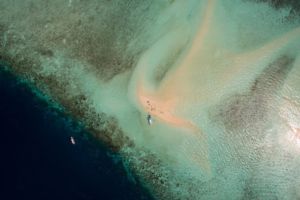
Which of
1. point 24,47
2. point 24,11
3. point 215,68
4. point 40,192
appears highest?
point 24,11

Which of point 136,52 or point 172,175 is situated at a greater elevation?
point 136,52

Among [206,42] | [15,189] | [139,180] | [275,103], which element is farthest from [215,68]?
[15,189]

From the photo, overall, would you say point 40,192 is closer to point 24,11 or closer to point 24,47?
point 24,47

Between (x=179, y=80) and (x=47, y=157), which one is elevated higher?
(x=179, y=80)
